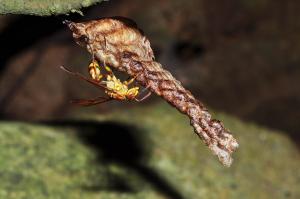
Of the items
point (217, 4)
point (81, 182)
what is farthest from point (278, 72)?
point (81, 182)

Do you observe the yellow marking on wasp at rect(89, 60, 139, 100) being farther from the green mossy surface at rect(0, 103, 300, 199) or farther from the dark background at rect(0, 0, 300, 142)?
the dark background at rect(0, 0, 300, 142)

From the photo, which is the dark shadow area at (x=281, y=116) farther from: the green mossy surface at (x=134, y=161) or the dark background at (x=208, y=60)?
the green mossy surface at (x=134, y=161)

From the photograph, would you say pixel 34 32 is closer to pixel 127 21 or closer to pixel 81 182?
pixel 81 182

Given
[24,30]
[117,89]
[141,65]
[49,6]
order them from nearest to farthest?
1. [49,6]
2. [141,65]
3. [117,89]
4. [24,30]

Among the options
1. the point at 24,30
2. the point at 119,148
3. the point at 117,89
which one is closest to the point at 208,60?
the point at 119,148

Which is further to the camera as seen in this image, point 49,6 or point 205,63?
point 205,63

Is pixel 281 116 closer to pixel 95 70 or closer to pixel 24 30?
pixel 24 30

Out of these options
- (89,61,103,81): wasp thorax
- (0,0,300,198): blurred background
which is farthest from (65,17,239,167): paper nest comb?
(0,0,300,198): blurred background
